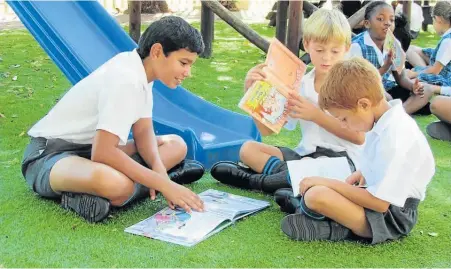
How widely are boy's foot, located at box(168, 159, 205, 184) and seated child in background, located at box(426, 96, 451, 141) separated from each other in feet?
5.89

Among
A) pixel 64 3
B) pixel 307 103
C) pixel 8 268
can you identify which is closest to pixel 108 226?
pixel 8 268

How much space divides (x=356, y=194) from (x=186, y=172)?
3.12 ft

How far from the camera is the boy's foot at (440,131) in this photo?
407 centimetres

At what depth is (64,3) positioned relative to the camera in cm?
415

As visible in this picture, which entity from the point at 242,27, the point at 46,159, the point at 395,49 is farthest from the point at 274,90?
the point at 242,27

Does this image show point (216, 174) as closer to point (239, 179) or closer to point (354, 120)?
point (239, 179)

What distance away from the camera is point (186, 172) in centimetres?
298

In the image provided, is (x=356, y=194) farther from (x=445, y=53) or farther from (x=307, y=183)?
(x=445, y=53)

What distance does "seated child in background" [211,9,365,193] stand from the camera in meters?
2.80

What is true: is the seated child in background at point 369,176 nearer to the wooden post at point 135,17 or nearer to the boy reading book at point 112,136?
the boy reading book at point 112,136

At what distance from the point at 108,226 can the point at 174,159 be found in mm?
583

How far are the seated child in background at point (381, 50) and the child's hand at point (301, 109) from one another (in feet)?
5.57

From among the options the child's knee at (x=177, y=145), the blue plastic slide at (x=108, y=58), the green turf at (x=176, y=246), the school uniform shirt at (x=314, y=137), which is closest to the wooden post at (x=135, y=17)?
the blue plastic slide at (x=108, y=58)

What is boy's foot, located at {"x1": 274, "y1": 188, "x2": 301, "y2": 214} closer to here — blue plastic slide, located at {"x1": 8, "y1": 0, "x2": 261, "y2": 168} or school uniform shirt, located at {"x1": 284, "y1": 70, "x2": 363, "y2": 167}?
school uniform shirt, located at {"x1": 284, "y1": 70, "x2": 363, "y2": 167}
